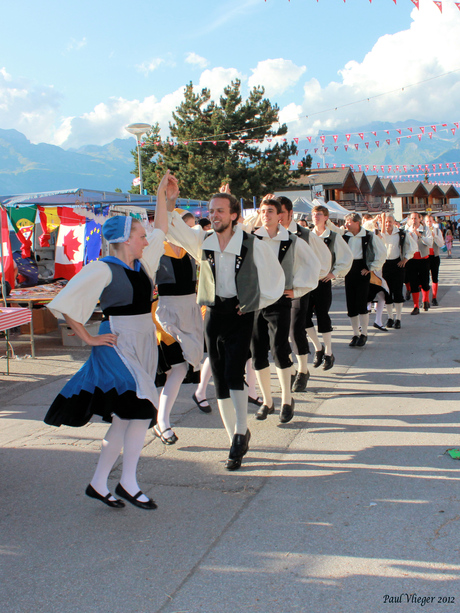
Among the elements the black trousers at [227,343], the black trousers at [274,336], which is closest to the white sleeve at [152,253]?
the black trousers at [227,343]

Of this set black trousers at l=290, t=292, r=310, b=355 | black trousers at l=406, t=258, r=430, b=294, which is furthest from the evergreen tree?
black trousers at l=290, t=292, r=310, b=355

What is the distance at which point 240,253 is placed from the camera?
13.1 ft

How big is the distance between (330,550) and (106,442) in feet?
4.69

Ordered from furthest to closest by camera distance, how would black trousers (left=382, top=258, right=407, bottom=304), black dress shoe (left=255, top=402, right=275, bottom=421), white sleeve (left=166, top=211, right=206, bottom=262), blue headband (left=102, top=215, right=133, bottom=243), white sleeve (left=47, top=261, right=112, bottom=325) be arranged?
black trousers (left=382, top=258, right=407, bottom=304)
black dress shoe (left=255, top=402, right=275, bottom=421)
white sleeve (left=166, top=211, right=206, bottom=262)
blue headband (left=102, top=215, right=133, bottom=243)
white sleeve (left=47, top=261, right=112, bottom=325)

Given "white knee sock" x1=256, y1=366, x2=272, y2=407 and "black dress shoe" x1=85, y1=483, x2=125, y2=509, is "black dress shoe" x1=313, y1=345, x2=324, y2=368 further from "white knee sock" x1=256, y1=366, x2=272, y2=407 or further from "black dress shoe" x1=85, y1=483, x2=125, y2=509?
"black dress shoe" x1=85, y1=483, x2=125, y2=509

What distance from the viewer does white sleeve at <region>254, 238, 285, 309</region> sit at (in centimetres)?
408

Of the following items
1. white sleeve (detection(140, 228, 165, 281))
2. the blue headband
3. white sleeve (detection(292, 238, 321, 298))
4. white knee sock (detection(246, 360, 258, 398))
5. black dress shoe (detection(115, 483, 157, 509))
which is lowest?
black dress shoe (detection(115, 483, 157, 509))

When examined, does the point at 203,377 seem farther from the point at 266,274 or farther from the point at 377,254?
the point at 377,254

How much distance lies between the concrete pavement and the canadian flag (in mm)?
3903

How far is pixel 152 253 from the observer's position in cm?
361

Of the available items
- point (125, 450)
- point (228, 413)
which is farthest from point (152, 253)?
point (228, 413)

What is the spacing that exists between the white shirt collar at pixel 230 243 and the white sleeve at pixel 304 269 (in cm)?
140

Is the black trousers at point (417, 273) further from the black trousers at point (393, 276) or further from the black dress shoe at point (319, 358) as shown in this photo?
the black dress shoe at point (319, 358)

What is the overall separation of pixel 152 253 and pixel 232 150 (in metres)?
30.1
